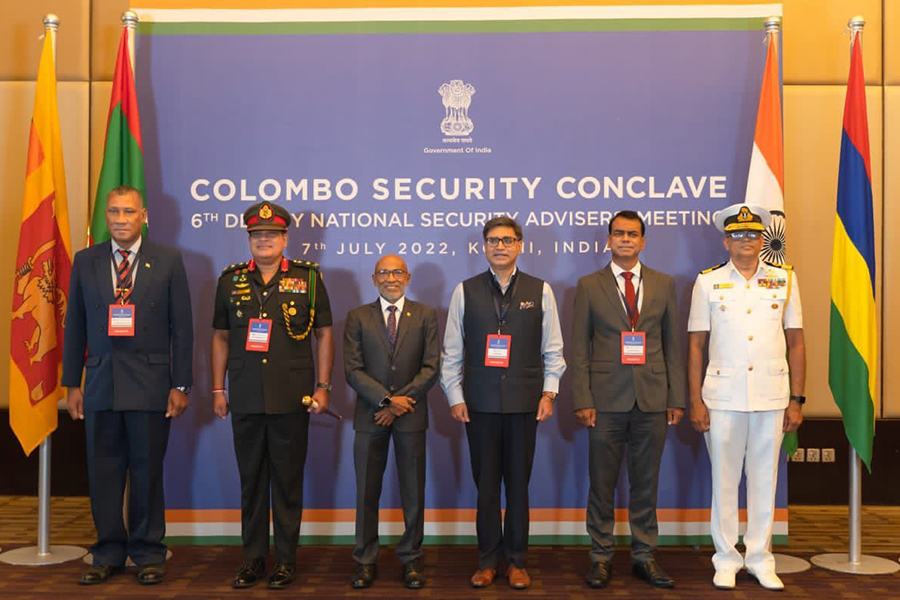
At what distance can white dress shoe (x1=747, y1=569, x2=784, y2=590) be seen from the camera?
143 inches

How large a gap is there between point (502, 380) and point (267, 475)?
46.4 inches

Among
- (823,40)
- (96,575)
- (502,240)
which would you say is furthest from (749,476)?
(823,40)

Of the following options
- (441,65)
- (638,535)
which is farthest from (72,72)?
(638,535)

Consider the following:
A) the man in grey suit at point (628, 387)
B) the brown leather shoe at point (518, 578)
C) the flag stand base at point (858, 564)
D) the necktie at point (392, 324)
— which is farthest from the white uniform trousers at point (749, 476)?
the necktie at point (392, 324)

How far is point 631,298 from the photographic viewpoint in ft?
12.5

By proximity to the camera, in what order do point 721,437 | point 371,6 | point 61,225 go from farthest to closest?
point 371,6 < point 61,225 < point 721,437

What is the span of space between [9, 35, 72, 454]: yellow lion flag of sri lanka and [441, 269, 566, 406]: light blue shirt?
1968mm

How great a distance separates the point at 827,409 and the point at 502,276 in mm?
2876

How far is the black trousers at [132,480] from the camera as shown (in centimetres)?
375

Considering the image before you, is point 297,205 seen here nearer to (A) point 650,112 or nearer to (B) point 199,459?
(B) point 199,459

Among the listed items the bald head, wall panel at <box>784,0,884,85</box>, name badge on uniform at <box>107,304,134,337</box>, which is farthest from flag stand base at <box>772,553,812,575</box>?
name badge on uniform at <box>107,304,134,337</box>

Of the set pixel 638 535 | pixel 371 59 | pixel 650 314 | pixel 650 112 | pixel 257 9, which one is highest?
pixel 257 9

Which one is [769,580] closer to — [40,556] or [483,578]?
[483,578]

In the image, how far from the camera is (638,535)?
3793 mm
